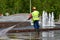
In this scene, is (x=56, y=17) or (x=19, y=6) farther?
(x=19, y=6)

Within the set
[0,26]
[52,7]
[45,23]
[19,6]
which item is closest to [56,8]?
[52,7]

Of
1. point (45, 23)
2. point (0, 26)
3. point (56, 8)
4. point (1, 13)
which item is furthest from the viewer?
point (1, 13)

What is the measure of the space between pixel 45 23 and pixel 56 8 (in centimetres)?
1345

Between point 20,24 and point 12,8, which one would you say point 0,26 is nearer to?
point 20,24

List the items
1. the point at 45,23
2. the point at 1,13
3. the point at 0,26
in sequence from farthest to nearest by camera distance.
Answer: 1. the point at 1,13
2. the point at 45,23
3. the point at 0,26

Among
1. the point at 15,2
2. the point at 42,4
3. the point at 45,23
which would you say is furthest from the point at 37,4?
the point at 45,23

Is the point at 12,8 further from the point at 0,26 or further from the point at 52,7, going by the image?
the point at 0,26

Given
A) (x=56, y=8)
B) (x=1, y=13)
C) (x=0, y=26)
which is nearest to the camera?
(x=0, y=26)

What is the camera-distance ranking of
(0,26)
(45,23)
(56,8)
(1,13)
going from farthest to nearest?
1. (1,13)
2. (56,8)
3. (45,23)
4. (0,26)

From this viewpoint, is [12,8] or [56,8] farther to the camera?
[12,8]

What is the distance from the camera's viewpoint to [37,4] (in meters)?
38.0

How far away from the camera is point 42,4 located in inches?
1467

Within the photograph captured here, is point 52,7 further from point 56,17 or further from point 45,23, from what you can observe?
point 45,23

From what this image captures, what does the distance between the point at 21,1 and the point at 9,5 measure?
1856 millimetres
